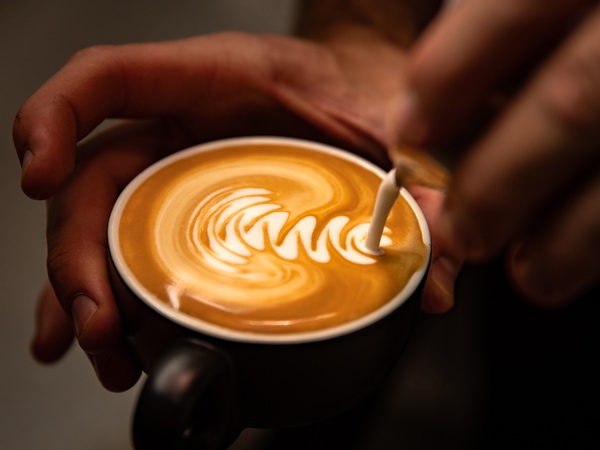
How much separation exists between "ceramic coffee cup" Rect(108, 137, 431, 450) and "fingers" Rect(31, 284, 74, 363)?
39cm

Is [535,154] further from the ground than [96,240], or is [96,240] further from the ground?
[535,154]

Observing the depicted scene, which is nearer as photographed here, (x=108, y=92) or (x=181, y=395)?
(x=181, y=395)

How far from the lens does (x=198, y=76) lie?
83 cm

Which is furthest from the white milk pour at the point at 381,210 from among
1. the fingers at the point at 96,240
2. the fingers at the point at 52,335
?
the fingers at the point at 52,335

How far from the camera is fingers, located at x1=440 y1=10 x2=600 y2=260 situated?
1.16 ft

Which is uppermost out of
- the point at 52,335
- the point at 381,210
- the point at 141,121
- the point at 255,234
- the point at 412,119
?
the point at 412,119

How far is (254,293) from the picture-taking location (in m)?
0.55

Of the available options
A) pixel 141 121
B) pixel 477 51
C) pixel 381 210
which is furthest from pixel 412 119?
pixel 141 121

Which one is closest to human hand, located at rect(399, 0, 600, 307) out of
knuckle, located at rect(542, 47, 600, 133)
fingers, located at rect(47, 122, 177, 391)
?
knuckle, located at rect(542, 47, 600, 133)

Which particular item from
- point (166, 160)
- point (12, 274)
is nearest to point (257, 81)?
point (166, 160)

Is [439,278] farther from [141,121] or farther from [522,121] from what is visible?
[141,121]

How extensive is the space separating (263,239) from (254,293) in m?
0.09

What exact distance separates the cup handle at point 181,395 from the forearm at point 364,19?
2.66 feet

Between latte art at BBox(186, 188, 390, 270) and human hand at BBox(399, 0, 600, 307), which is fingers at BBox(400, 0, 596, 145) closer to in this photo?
human hand at BBox(399, 0, 600, 307)
